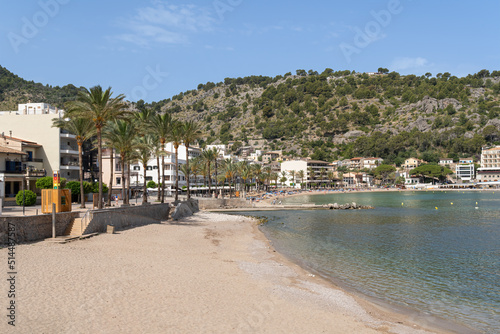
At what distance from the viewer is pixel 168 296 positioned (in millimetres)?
13172

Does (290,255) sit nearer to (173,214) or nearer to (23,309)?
(23,309)

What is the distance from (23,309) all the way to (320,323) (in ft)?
28.6

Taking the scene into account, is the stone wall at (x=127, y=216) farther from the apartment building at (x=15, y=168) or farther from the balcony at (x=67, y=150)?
the balcony at (x=67, y=150)

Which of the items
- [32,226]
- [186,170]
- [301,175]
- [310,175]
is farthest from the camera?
[310,175]

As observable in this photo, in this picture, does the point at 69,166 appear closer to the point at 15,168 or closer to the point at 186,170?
the point at 15,168

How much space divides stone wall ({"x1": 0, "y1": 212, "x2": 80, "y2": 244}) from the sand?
3.87ft

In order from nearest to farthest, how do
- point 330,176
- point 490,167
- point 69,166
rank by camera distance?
point 69,166 < point 490,167 < point 330,176

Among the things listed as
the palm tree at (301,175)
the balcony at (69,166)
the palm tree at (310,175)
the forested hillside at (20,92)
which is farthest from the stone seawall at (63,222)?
the palm tree at (310,175)

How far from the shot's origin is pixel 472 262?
948 inches

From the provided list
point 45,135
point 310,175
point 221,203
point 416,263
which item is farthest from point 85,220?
point 310,175

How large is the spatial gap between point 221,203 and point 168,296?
201 feet

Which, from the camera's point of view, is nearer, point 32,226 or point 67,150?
point 32,226

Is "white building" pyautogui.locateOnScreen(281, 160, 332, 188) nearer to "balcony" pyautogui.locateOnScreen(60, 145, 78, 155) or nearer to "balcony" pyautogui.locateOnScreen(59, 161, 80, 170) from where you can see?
"balcony" pyautogui.locateOnScreen(59, 161, 80, 170)

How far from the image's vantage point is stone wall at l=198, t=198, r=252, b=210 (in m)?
70.6
